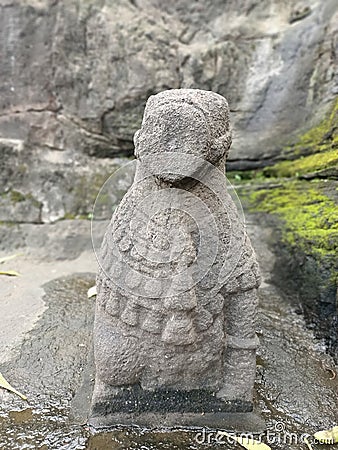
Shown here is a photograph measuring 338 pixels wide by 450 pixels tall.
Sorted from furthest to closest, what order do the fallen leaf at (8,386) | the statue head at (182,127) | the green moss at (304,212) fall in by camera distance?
the green moss at (304,212) < the fallen leaf at (8,386) < the statue head at (182,127)

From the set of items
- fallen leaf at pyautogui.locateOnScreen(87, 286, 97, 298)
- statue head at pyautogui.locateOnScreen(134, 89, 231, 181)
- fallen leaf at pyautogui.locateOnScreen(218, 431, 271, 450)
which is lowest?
fallen leaf at pyautogui.locateOnScreen(87, 286, 97, 298)

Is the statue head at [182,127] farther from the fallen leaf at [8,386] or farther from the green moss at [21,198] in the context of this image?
the green moss at [21,198]

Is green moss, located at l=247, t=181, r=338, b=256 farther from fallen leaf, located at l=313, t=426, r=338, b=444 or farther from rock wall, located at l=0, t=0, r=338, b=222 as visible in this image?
fallen leaf, located at l=313, t=426, r=338, b=444

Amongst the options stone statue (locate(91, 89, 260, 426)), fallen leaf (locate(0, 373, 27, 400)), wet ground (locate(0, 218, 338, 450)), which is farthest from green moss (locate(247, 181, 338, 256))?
fallen leaf (locate(0, 373, 27, 400))

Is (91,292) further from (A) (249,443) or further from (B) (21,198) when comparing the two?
(B) (21,198)

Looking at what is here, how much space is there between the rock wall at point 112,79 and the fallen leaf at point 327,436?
2.58 metres

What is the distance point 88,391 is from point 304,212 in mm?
1852

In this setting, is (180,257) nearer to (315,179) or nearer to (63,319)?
(63,319)

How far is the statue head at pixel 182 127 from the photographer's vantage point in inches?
55.7

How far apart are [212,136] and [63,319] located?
127cm

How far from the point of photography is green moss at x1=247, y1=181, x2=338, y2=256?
2.45 metres

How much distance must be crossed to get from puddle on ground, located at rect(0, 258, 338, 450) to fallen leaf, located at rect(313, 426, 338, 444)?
3 centimetres

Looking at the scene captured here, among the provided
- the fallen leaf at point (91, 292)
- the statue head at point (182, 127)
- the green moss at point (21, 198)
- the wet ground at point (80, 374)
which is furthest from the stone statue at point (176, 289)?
the green moss at point (21, 198)

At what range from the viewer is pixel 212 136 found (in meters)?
1.48
